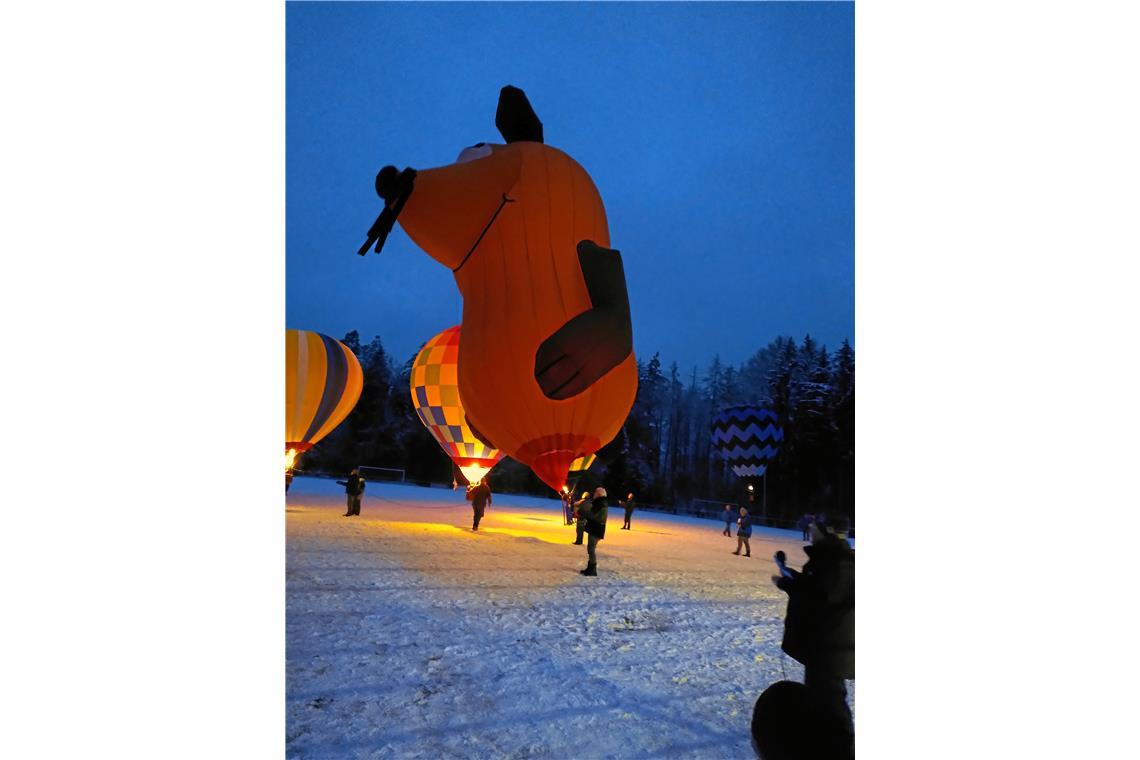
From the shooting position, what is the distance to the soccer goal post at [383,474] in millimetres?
10781

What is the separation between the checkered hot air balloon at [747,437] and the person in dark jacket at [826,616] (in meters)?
7.97

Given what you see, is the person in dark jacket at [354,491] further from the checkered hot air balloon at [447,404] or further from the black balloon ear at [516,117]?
A: the black balloon ear at [516,117]

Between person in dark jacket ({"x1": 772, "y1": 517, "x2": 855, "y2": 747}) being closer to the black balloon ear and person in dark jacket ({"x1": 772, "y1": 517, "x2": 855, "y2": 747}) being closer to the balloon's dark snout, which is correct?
the balloon's dark snout

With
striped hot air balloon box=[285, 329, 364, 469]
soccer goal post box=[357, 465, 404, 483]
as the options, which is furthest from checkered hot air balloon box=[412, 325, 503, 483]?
soccer goal post box=[357, 465, 404, 483]

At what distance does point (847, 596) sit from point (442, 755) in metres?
1.04

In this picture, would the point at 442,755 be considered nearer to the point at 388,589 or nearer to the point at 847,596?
the point at 847,596

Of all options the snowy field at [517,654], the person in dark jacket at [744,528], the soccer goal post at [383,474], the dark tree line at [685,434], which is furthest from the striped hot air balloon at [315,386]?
the person in dark jacket at [744,528]

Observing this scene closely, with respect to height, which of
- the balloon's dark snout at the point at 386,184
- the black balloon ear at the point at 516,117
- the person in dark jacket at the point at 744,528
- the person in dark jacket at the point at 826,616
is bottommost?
the person in dark jacket at the point at 744,528

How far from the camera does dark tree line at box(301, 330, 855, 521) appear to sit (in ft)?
27.3
